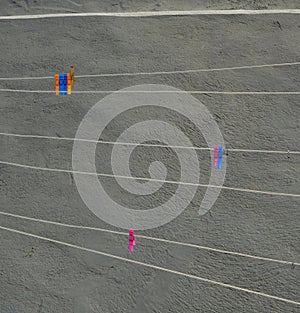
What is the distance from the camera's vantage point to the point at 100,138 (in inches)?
279

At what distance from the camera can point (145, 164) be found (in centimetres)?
698

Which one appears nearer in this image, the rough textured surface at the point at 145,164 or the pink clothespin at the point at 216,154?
the rough textured surface at the point at 145,164

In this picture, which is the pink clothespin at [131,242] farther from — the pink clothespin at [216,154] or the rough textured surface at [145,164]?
the pink clothespin at [216,154]

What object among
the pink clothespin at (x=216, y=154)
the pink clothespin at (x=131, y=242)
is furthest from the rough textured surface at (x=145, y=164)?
the pink clothespin at (x=216, y=154)

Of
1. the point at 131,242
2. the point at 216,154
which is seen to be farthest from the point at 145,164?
the point at 131,242

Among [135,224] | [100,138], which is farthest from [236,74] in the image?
[135,224]

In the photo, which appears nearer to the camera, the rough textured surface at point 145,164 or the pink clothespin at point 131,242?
the rough textured surface at point 145,164

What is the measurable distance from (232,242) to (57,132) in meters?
3.33

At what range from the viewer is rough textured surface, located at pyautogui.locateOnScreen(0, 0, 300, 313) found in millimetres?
6633

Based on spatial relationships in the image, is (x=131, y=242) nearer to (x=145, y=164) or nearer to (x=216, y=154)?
(x=145, y=164)

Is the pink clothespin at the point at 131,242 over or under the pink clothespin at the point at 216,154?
under

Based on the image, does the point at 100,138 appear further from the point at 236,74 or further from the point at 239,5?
the point at 239,5

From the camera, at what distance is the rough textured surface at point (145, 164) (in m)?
6.63

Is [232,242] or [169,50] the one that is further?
[169,50]
